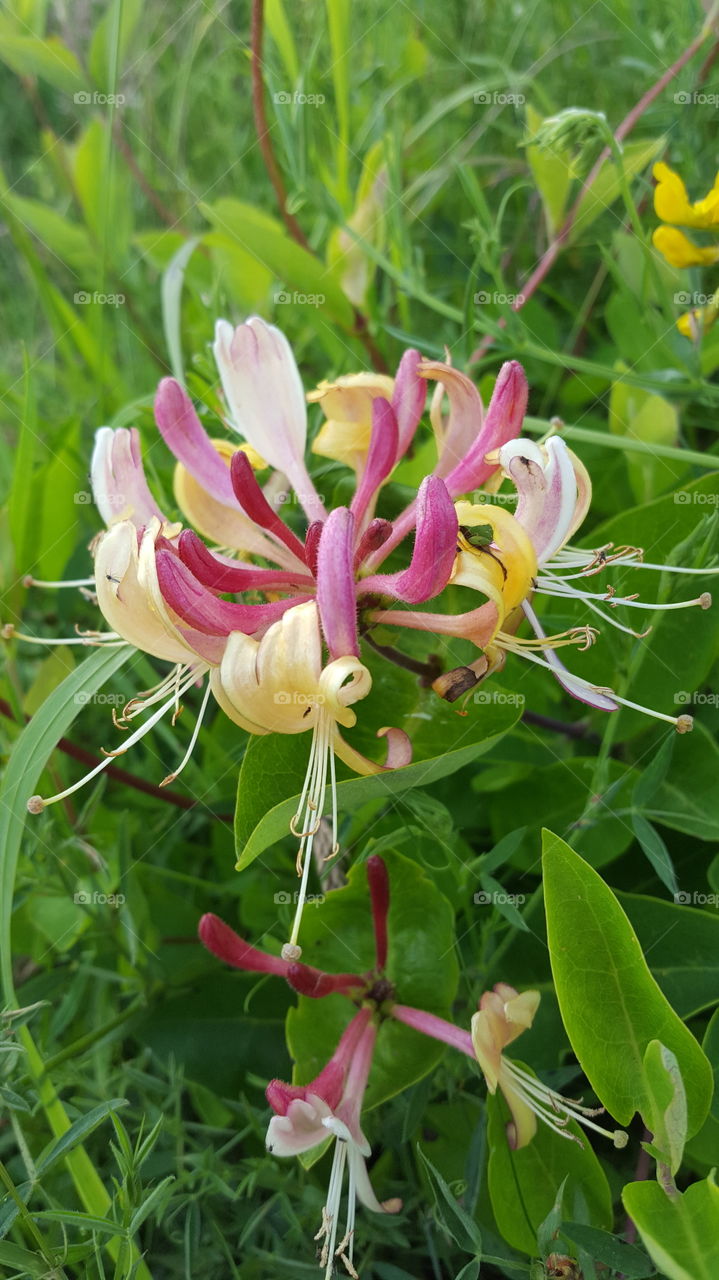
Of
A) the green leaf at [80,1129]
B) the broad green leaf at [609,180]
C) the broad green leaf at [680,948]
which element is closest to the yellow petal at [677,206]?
the broad green leaf at [609,180]

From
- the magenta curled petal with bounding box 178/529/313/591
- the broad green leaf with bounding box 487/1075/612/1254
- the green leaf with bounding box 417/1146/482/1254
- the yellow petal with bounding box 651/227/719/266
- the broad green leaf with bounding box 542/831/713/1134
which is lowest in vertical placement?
the broad green leaf with bounding box 487/1075/612/1254

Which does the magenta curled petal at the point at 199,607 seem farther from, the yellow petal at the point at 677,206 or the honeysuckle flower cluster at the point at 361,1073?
the yellow petal at the point at 677,206

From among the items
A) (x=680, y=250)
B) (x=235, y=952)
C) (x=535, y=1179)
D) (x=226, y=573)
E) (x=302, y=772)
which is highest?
(x=680, y=250)

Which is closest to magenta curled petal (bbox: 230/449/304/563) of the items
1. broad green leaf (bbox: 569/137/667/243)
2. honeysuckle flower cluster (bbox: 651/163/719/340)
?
honeysuckle flower cluster (bbox: 651/163/719/340)

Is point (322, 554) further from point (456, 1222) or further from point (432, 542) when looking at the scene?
point (456, 1222)

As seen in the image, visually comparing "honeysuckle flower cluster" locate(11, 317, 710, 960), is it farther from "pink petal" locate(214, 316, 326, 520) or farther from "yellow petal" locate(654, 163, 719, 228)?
"yellow petal" locate(654, 163, 719, 228)

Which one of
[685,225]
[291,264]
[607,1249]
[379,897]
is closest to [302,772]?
[379,897]

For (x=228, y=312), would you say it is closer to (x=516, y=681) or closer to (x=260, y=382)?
(x=260, y=382)
